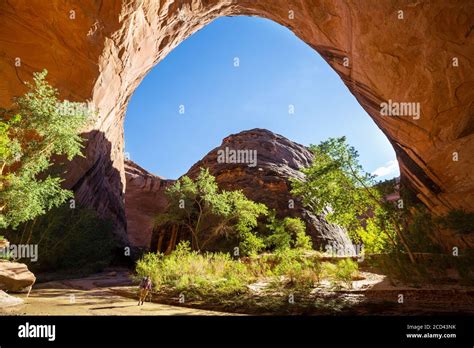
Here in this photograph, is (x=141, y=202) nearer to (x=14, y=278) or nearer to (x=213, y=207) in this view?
(x=213, y=207)

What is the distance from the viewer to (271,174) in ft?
95.5

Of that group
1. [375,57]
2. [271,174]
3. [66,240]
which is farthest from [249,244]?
[375,57]

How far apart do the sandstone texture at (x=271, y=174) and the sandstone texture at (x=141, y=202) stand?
758 inches

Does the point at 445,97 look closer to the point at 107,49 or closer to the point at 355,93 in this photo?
the point at 355,93

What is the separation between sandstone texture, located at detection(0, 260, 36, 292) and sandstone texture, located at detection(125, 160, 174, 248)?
4001cm

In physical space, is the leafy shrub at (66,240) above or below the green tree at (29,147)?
below

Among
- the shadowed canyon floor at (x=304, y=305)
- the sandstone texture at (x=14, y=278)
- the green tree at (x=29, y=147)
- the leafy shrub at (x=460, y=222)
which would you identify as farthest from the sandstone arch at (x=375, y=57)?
the sandstone texture at (x=14, y=278)

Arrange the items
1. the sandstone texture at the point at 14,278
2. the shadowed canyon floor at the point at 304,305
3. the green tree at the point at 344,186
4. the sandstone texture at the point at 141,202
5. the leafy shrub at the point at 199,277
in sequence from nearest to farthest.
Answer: the shadowed canyon floor at the point at 304,305, the sandstone texture at the point at 14,278, the leafy shrub at the point at 199,277, the green tree at the point at 344,186, the sandstone texture at the point at 141,202

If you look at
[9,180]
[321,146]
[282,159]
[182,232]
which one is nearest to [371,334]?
[9,180]

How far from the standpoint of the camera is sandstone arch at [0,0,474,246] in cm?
1502

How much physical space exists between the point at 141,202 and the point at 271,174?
2940 centimetres

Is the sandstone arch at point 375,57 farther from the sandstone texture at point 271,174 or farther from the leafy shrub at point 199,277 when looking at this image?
the leafy shrub at point 199,277

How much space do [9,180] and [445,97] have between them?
19.9 m

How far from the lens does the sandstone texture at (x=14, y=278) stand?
7.77 meters
